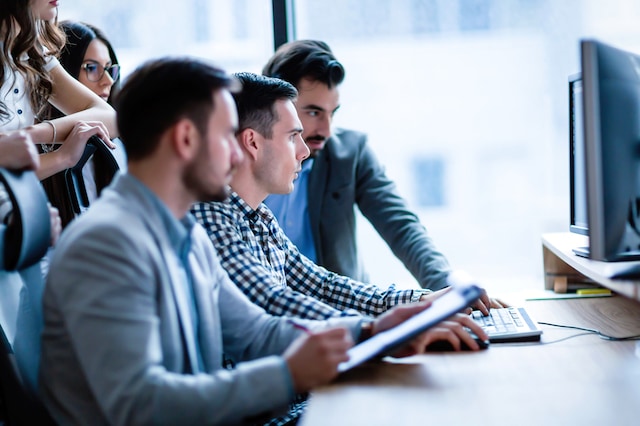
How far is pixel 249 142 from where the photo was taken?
178 cm

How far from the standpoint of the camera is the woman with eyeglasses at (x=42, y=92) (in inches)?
71.4

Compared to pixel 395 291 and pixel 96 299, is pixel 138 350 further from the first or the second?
pixel 395 291

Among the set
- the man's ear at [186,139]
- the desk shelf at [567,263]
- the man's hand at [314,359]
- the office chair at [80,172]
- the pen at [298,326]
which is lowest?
the desk shelf at [567,263]

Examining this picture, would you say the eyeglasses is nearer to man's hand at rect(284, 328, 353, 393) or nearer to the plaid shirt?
the plaid shirt

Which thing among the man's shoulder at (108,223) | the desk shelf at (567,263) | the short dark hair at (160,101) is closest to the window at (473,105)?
the desk shelf at (567,263)

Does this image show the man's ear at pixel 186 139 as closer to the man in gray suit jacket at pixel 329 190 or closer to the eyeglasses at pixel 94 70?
the man in gray suit jacket at pixel 329 190

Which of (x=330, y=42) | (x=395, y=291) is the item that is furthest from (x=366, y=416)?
(x=330, y=42)

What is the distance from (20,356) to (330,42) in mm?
2087

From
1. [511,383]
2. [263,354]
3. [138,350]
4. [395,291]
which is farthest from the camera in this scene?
[395,291]

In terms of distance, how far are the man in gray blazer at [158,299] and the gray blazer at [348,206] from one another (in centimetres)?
121

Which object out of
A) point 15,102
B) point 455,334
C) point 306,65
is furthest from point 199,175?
point 306,65

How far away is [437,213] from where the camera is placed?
9.73ft

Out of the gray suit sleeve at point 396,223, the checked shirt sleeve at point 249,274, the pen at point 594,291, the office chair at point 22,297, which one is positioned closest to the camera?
the office chair at point 22,297

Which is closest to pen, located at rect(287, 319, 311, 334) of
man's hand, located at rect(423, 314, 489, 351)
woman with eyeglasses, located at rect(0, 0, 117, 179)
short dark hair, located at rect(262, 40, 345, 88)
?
man's hand, located at rect(423, 314, 489, 351)
